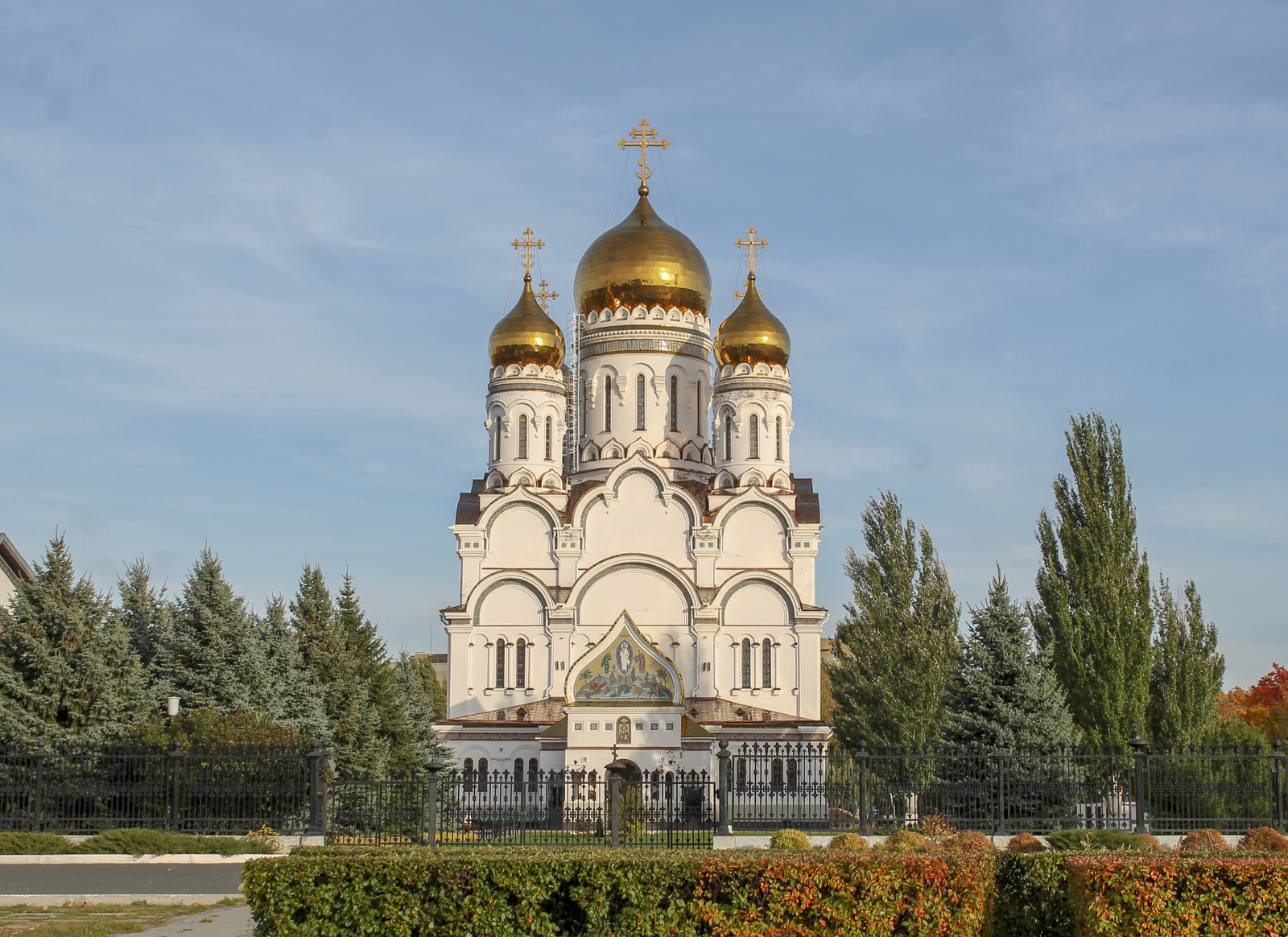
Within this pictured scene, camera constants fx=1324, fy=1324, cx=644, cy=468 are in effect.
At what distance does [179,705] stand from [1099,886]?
18.4 m

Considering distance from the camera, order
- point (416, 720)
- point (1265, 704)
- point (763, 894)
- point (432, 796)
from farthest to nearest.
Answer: point (1265, 704) → point (416, 720) → point (432, 796) → point (763, 894)

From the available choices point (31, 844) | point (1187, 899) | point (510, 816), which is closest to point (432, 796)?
point (510, 816)

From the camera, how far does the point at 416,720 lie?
32.8 m

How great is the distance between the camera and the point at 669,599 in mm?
32875

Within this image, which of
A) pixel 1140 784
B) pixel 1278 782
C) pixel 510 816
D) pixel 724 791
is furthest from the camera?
pixel 510 816

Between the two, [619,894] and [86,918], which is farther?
[86,918]

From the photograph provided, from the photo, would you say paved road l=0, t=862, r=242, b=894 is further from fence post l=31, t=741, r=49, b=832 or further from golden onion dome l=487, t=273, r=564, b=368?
golden onion dome l=487, t=273, r=564, b=368

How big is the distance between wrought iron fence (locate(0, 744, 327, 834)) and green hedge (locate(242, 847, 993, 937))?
9.38 m

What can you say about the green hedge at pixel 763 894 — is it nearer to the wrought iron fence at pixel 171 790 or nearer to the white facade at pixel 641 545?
the wrought iron fence at pixel 171 790

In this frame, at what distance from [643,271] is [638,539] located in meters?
7.40

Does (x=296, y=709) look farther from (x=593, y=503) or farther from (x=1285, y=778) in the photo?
(x=1285, y=778)

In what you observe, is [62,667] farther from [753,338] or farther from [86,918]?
[753,338]

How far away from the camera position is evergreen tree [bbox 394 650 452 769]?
2895cm

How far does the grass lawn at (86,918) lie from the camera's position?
10094 mm
